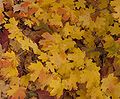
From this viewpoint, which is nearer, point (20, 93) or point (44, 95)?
point (20, 93)

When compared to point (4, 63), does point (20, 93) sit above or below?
below

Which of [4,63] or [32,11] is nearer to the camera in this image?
[4,63]

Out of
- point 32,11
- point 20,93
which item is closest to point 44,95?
point 20,93

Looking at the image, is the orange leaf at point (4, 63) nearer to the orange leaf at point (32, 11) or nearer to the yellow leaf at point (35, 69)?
the yellow leaf at point (35, 69)

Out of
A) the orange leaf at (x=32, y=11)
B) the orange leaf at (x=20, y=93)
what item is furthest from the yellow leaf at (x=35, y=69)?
the orange leaf at (x=32, y=11)

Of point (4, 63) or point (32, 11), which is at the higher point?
point (32, 11)

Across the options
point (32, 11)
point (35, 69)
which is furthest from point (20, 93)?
point (32, 11)

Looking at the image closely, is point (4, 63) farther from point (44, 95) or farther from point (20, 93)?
point (44, 95)

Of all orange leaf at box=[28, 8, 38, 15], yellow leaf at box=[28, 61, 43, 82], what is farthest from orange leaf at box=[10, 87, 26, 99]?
orange leaf at box=[28, 8, 38, 15]

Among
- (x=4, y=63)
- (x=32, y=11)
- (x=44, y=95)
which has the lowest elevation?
(x=44, y=95)

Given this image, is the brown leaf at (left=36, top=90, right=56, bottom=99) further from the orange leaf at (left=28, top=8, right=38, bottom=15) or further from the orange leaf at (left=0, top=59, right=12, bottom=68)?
the orange leaf at (left=28, top=8, right=38, bottom=15)

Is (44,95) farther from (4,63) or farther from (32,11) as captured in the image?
(32,11)

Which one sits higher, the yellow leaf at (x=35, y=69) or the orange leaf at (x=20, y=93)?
the yellow leaf at (x=35, y=69)
